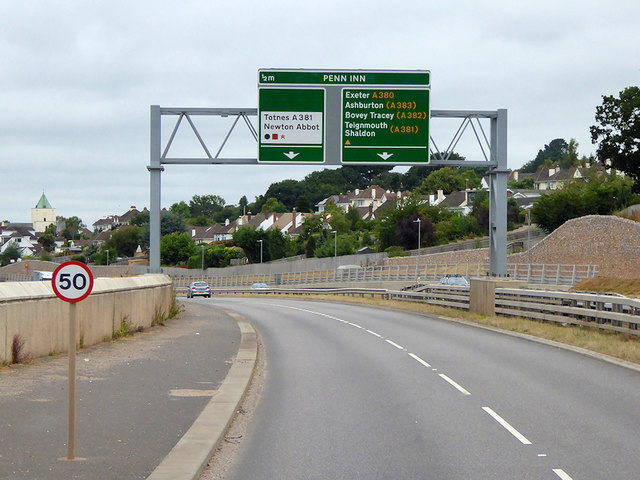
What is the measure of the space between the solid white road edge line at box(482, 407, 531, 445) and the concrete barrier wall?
7.57 m

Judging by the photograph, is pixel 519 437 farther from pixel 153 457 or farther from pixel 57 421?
pixel 57 421

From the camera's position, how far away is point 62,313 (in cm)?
1580

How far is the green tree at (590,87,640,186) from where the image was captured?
2238 inches

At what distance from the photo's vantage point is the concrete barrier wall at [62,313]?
13680mm

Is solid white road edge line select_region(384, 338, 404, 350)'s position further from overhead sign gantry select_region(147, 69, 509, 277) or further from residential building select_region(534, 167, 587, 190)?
residential building select_region(534, 167, 587, 190)

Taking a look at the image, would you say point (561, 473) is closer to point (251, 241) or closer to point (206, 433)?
point (206, 433)

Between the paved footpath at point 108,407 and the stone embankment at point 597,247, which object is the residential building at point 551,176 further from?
the paved footpath at point 108,407

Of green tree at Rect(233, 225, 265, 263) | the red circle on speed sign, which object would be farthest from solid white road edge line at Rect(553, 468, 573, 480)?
green tree at Rect(233, 225, 265, 263)

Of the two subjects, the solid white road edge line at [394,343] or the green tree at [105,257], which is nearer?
the solid white road edge line at [394,343]

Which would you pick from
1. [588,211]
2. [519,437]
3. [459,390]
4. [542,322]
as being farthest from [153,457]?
[588,211]

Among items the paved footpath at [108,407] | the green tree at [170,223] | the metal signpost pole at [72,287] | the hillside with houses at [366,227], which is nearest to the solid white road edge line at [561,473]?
the paved footpath at [108,407]

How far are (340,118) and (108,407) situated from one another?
21.7 meters

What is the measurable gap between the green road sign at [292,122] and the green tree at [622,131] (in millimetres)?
32858

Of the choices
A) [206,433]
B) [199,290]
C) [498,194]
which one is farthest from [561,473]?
[199,290]
